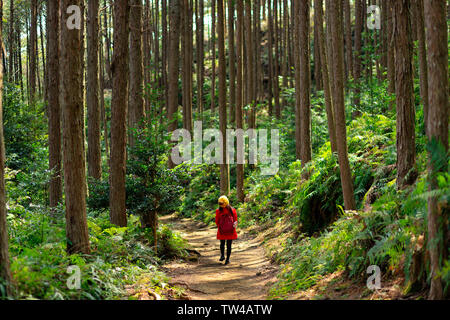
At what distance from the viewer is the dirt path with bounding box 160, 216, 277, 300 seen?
7883 mm

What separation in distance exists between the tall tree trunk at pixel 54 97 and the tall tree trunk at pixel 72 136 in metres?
4.59

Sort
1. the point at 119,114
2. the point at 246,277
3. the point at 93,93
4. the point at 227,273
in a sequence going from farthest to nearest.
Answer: the point at 93,93, the point at 119,114, the point at 227,273, the point at 246,277

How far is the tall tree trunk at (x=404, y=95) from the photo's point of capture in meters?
6.89

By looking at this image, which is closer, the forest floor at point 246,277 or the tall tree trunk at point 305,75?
the forest floor at point 246,277

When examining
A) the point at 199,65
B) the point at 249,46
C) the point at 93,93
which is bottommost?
the point at 93,93

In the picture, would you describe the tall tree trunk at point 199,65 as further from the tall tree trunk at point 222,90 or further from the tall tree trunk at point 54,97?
the tall tree trunk at point 54,97

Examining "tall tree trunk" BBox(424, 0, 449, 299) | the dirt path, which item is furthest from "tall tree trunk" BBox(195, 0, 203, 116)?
"tall tree trunk" BBox(424, 0, 449, 299)

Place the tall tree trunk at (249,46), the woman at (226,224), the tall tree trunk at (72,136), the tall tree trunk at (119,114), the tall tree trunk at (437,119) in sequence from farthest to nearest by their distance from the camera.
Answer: the tall tree trunk at (249,46) < the woman at (226,224) < the tall tree trunk at (119,114) < the tall tree trunk at (72,136) < the tall tree trunk at (437,119)

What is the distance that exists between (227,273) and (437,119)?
19.6 ft

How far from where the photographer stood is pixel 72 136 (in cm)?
728

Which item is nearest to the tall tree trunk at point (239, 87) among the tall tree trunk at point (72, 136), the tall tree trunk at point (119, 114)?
the tall tree trunk at point (119, 114)

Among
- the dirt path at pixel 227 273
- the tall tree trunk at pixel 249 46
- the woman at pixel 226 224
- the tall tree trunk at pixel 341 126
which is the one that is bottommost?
the dirt path at pixel 227 273

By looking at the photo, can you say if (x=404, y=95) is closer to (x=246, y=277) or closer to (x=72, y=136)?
(x=246, y=277)

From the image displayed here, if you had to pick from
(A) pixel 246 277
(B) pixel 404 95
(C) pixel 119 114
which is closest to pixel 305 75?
(C) pixel 119 114
